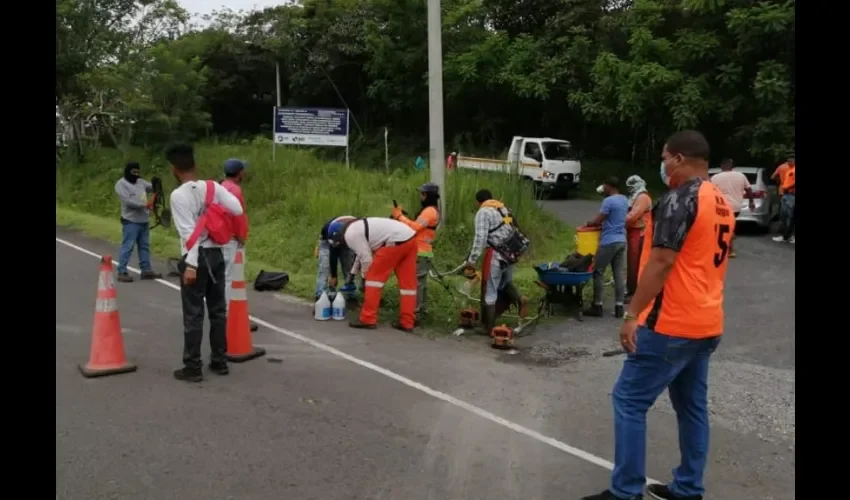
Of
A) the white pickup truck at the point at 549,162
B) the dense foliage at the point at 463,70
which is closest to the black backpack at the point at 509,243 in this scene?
the dense foliage at the point at 463,70

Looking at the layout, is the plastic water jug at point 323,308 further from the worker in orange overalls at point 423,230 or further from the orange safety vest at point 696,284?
the orange safety vest at point 696,284

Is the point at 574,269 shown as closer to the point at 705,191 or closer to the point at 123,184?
the point at 705,191

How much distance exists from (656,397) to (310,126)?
16225 millimetres

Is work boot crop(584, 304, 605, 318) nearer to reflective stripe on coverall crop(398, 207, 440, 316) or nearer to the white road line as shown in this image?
reflective stripe on coverall crop(398, 207, 440, 316)

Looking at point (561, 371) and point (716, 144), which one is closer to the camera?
point (561, 371)

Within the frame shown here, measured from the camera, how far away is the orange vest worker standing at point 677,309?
3.82 meters

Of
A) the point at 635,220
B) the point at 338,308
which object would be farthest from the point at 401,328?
the point at 635,220

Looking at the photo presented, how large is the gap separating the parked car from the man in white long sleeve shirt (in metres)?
13.6

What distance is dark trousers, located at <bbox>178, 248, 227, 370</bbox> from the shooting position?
6.27m

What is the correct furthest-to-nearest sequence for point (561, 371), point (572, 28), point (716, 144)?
point (572, 28)
point (716, 144)
point (561, 371)

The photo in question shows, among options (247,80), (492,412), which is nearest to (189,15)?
(247,80)

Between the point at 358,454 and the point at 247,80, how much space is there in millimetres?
37726

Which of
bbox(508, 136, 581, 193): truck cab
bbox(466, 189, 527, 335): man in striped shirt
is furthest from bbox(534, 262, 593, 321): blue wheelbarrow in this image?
bbox(508, 136, 581, 193): truck cab

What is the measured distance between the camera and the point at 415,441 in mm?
5102
